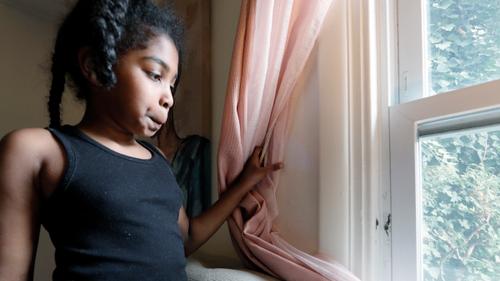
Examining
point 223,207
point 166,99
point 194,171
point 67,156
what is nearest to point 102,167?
point 67,156

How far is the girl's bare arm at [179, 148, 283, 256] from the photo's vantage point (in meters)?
0.86

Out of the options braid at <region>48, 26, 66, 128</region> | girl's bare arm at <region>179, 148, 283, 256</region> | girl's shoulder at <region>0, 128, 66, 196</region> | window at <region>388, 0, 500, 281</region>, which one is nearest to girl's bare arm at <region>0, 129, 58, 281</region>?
girl's shoulder at <region>0, 128, 66, 196</region>

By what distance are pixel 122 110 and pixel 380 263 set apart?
1.96 ft

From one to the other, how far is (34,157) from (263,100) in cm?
47

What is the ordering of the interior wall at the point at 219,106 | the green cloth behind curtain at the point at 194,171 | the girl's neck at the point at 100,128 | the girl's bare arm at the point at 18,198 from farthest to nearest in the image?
the green cloth behind curtain at the point at 194,171 → the interior wall at the point at 219,106 → the girl's neck at the point at 100,128 → the girl's bare arm at the point at 18,198

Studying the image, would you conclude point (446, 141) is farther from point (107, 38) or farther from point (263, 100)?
point (107, 38)

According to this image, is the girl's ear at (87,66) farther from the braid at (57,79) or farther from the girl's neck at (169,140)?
the girl's neck at (169,140)

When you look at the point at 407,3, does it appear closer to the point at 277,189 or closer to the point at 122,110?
the point at 277,189

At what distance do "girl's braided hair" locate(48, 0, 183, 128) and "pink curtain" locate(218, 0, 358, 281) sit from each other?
0.17 metres

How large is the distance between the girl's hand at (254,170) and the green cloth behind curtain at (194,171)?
33 cm

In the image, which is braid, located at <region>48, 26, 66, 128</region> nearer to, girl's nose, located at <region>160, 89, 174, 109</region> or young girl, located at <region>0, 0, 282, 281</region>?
young girl, located at <region>0, 0, 282, 281</region>

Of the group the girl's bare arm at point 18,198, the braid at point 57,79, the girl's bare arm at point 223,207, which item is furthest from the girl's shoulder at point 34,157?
the girl's bare arm at point 223,207

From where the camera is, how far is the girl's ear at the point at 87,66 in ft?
2.32

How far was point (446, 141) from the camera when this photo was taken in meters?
0.71
